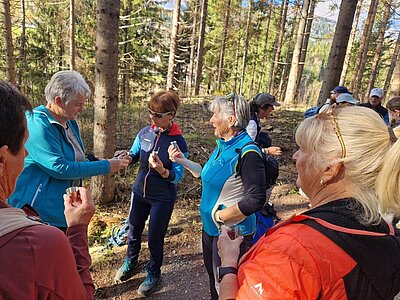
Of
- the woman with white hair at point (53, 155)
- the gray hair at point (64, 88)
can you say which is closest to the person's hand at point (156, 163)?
the woman with white hair at point (53, 155)

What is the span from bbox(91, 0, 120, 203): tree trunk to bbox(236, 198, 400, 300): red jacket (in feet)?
12.3

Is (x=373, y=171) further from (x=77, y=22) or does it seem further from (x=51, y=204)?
(x=77, y=22)

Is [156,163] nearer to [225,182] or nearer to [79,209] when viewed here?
[225,182]

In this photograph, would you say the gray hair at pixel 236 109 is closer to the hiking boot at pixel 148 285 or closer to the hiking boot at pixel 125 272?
the hiking boot at pixel 148 285

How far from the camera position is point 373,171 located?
1.19 metres

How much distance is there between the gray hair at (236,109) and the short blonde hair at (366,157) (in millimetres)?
1259

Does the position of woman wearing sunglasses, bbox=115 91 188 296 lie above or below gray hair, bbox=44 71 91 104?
below

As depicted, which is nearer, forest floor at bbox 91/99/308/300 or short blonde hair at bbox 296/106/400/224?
short blonde hair at bbox 296/106/400/224

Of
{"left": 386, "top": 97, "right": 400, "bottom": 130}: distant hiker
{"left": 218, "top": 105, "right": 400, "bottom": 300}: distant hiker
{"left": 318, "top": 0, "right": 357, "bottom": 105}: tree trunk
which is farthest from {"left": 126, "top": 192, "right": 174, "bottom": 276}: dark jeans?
{"left": 318, "top": 0, "right": 357, "bottom": 105}: tree trunk

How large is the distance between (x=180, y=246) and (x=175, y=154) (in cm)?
196

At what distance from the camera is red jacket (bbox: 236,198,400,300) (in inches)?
40.1

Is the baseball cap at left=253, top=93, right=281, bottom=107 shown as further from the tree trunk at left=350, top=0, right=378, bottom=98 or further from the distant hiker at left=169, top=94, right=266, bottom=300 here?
the tree trunk at left=350, top=0, right=378, bottom=98

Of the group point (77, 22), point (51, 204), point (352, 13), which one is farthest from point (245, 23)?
point (51, 204)

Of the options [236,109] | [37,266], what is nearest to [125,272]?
[236,109]
